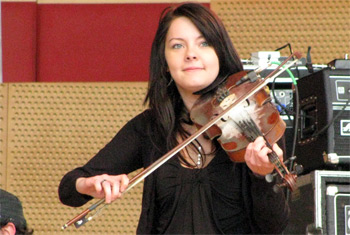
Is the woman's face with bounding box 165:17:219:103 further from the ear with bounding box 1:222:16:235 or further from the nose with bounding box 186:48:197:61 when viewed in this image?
the ear with bounding box 1:222:16:235

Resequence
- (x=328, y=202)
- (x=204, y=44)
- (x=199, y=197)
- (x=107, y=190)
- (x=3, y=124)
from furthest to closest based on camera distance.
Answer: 1. (x=3, y=124)
2. (x=328, y=202)
3. (x=204, y=44)
4. (x=199, y=197)
5. (x=107, y=190)

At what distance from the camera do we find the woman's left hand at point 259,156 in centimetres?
149

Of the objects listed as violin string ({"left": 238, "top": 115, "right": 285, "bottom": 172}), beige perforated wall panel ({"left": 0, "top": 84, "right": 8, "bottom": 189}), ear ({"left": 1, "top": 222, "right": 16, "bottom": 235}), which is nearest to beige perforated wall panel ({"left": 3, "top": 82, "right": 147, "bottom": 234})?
beige perforated wall panel ({"left": 0, "top": 84, "right": 8, "bottom": 189})

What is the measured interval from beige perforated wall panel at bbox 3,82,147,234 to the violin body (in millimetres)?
1315

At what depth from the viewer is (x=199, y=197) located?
5.34 ft

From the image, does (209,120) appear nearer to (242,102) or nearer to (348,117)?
(242,102)

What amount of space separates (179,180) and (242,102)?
228mm

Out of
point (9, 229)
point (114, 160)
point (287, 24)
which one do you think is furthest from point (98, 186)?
point (287, 24)

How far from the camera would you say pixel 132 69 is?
3.13 m

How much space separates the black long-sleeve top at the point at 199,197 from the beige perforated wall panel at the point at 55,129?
1.27m

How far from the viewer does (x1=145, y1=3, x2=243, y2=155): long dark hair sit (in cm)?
173

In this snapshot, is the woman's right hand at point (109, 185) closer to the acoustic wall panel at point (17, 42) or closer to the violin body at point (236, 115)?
the violin body at point (236, 115)

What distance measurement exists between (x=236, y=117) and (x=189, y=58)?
0.17 m

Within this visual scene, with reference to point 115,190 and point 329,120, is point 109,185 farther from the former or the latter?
point 329,120
